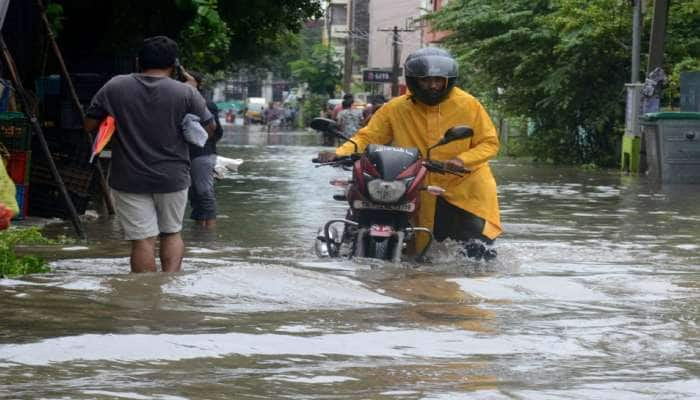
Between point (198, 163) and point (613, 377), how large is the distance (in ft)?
26.9

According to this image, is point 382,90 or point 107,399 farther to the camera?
point 382,90

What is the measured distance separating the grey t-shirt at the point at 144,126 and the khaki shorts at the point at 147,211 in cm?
8

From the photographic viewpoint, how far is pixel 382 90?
88062 mm

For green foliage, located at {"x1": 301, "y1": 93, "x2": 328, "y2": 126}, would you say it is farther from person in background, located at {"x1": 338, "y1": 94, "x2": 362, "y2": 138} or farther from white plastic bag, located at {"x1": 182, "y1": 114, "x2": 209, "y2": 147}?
white plastic bag, located at {"x1": 182, "y1": 114, "x2": 209, "y2": 147}

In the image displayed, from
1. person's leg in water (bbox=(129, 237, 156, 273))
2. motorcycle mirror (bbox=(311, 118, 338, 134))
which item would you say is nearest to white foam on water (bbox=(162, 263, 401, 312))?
person's leg in water (bbox=(129, 237, 156, 273))

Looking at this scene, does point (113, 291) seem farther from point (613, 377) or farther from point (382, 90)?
point (382, 90)

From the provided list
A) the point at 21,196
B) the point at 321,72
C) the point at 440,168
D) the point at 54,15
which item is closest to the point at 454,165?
the point at 440,168

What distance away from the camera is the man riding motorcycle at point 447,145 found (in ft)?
34.0

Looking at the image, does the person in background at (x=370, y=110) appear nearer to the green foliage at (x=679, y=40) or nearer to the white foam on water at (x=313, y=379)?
the green foliage at (x=679, y=40)

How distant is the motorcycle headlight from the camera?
9.87m

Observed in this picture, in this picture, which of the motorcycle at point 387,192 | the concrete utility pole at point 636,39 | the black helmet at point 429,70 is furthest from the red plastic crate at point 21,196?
the concrete utility pole at point 636,39

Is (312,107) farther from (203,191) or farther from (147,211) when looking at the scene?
(147,211)

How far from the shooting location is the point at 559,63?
33.5 metres

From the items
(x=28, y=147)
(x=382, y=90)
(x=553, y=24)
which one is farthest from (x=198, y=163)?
(x=382, y=90)
